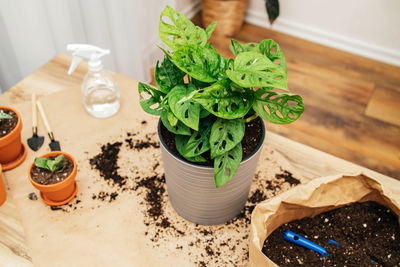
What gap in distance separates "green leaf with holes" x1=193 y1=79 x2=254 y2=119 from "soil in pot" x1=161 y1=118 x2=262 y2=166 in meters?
0.11

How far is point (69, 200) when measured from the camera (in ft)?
3.07

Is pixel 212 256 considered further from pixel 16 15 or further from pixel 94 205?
pixel 16 15

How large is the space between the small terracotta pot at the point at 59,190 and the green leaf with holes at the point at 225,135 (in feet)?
1.26

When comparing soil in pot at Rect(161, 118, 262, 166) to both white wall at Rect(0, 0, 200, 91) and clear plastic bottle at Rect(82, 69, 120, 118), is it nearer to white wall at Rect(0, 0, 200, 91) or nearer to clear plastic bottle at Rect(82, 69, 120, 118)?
clear plastic bottle at Rect(82, 69, 120, 118)

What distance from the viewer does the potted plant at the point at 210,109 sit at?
2.14 ft

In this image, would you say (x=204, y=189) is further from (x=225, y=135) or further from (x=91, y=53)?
(x=91, y=53)

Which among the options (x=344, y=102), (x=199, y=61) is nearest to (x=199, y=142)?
(x=199, y=61)

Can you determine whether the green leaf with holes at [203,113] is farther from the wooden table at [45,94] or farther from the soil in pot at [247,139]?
the wooden table at [45,94]

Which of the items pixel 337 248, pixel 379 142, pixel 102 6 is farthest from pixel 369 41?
pixel 337 248

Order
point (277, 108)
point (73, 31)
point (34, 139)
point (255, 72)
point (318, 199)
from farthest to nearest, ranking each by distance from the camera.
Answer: point (73, 31) → point (34, 139) → point (318, 199) → point (277, 108) → point (255, 72)

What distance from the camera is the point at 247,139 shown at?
31.7 inches

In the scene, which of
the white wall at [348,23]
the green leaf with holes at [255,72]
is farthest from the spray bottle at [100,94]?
the white wall at [348,23]

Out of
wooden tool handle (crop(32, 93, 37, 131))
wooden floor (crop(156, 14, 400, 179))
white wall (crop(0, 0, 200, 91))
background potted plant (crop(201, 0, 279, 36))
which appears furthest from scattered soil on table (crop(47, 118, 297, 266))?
background potted plant (crop(201, 0, 279, 36))

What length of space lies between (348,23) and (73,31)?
Result: 5.76 ft
